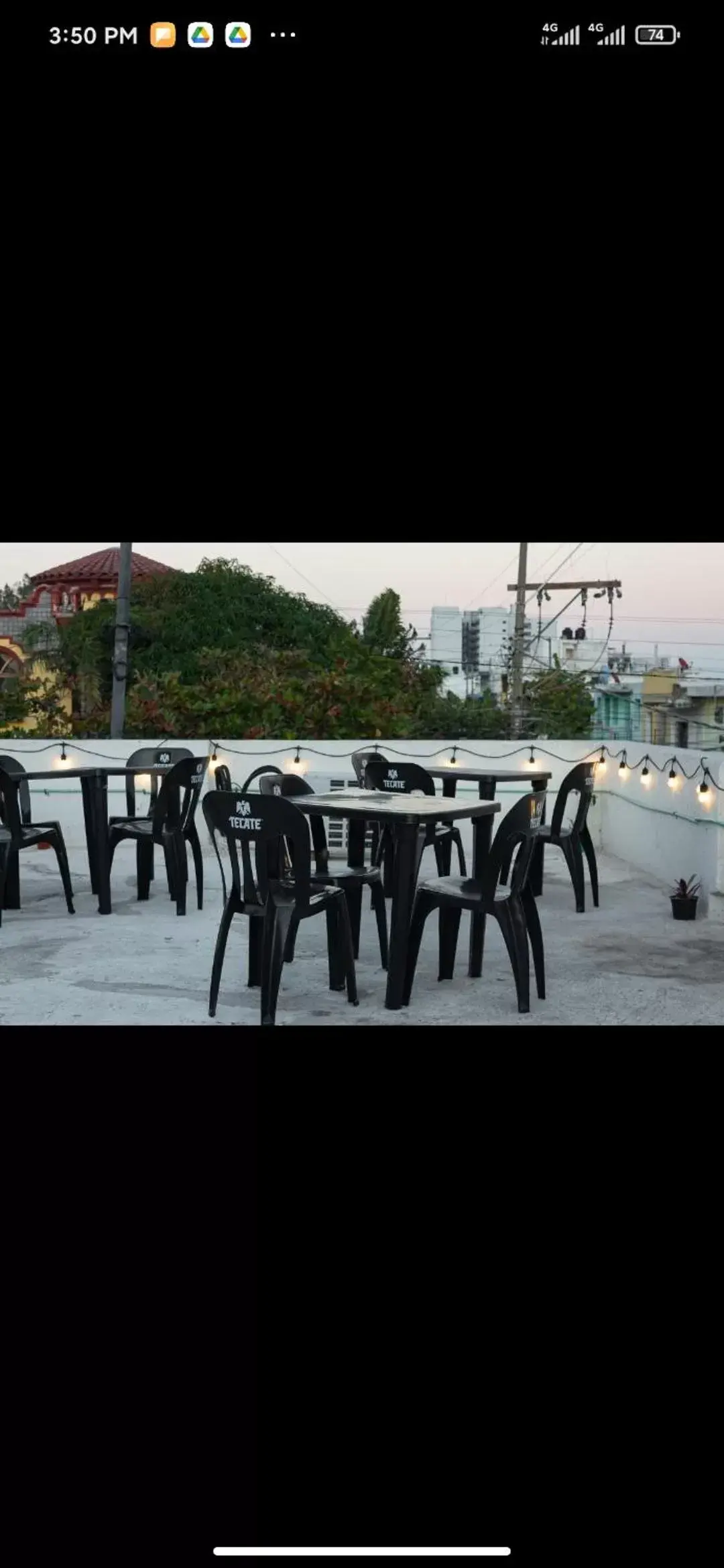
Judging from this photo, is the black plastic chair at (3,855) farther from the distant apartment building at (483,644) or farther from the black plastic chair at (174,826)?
the distant apartment building at (483,644)

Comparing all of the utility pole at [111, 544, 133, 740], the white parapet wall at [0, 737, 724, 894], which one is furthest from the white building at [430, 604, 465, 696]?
the white parapet wall at [0, 737, 724, 894]

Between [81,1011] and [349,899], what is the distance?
4.14ft

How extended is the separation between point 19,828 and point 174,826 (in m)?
0.77

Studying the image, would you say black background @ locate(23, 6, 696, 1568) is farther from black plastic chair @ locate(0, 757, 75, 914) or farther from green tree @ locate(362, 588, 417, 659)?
green tree @ locate(362, 588, 417, 659)

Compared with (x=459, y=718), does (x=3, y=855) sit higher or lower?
lower

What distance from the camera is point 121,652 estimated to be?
567 inches

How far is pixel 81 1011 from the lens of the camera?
4449 millimetres

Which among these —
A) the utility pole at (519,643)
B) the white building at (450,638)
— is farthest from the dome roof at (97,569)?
the utility pole at (519,643)

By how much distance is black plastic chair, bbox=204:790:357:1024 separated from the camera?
413cm
